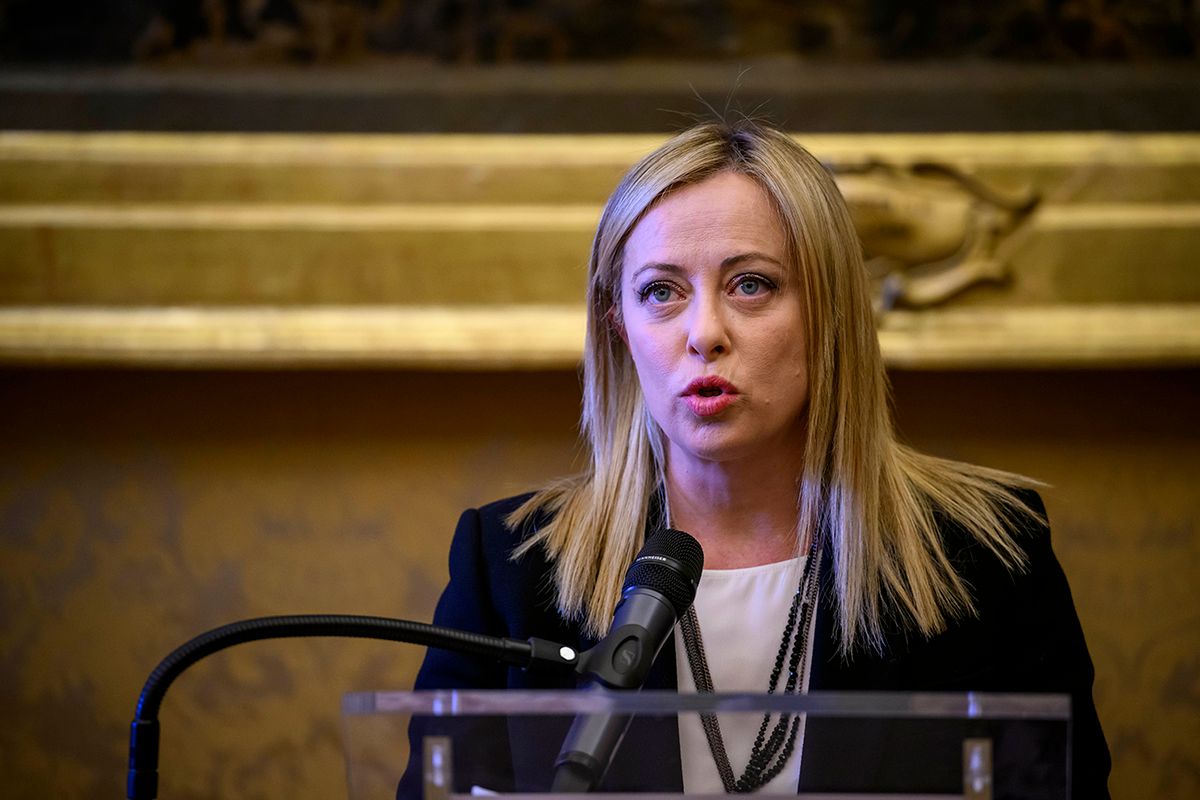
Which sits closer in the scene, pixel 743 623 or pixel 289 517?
pixel 743 623

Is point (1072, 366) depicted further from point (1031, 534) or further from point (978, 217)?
point (1031, 534)

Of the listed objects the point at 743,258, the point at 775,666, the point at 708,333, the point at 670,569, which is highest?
the point at 743,258

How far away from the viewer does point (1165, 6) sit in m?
2.70

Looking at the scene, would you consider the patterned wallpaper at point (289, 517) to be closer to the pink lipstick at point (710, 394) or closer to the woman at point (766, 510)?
the woman at point (766, 510)

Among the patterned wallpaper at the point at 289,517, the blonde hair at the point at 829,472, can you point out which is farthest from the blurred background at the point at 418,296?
the blonde hair at the point at 829,472

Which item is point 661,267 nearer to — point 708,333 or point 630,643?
point 708,333

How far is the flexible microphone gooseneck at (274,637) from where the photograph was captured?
104cm

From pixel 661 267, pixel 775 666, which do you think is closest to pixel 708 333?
pixel 661 267

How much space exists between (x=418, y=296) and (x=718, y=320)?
122 cm

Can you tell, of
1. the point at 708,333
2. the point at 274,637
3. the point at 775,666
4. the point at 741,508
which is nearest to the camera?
the point at 274,637

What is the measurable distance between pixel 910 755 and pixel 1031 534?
0.90 m

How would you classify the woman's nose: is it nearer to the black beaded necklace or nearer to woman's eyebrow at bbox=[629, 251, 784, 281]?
woman's eyebrow at bbox=[629, 251, 784, 281]

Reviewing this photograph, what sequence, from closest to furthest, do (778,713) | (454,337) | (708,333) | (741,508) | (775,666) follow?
(778,713) < (708,333) < (775,666) < (741,508) < (454,337)

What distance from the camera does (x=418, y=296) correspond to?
2.68 meters
